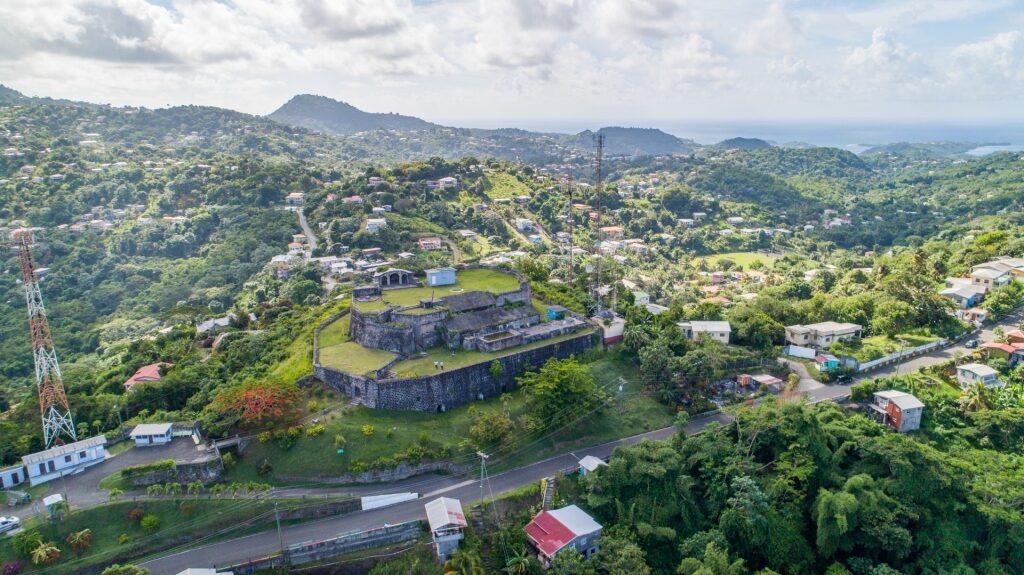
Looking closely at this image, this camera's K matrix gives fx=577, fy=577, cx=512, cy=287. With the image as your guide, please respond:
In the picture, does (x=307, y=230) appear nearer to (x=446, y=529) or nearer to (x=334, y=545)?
(x=334, y=545)

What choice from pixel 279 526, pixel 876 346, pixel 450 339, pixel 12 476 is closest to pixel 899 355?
pixel 876 346

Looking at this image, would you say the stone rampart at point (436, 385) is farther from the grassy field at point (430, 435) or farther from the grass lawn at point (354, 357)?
the grass lawn at point (354, 357)

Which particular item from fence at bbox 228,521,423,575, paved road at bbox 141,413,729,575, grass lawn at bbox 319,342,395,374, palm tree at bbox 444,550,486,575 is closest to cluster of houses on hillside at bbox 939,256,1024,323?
paved road at bbox 141,413,729,575

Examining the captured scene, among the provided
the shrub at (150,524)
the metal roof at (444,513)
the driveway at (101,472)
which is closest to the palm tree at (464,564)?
the metal roof at (444,513)

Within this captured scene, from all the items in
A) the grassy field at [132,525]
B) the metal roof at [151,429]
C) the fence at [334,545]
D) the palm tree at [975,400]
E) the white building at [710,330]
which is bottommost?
the fence at [334,545]

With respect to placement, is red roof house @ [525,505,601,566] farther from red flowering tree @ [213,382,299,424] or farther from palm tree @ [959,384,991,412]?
palm tree @ [959,384,991,412]

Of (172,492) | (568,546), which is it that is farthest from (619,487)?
(172,492)
